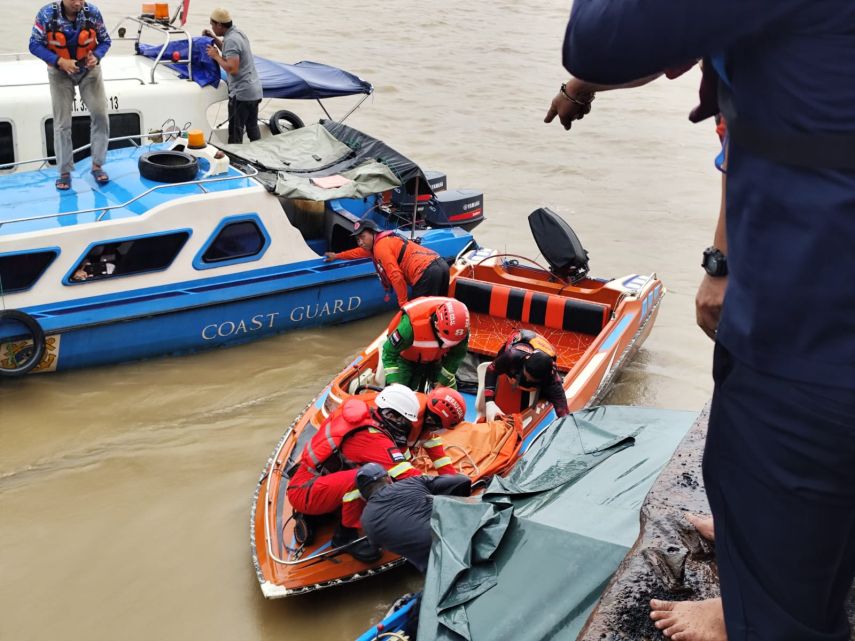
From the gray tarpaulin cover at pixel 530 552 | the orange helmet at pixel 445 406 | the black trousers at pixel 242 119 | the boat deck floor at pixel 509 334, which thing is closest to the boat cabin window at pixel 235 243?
the boat deck floor at pixel 509 334

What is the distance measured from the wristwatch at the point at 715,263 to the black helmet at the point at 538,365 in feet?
17.4

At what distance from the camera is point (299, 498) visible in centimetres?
643

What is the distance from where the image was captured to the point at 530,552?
350 centimetres

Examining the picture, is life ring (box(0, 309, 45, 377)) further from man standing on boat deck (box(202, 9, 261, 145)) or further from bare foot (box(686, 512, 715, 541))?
bare foot (box(686, 512, 715, 541))

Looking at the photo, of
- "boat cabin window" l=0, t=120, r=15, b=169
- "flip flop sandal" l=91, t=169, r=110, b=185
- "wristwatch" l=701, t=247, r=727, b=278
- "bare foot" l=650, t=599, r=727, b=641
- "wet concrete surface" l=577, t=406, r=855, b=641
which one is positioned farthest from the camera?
"boat cabin window" l=0, t=120, r=15, b=169

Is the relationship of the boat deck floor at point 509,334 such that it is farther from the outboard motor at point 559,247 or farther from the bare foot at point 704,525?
the bare foot at point 704,525

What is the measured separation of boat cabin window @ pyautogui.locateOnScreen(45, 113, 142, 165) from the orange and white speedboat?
444 centimetres

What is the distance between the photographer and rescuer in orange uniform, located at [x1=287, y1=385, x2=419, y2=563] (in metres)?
6.31

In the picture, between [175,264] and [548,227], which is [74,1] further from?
[548,227]

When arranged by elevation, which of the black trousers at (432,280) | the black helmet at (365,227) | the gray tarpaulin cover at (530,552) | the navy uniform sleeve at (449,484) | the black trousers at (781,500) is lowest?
the black trousers at (432,280)

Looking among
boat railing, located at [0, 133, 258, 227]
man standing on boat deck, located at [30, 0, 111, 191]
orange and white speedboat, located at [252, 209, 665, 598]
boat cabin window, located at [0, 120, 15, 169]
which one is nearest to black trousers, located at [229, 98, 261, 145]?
boat railing, located at [0, 133, 258, 227]

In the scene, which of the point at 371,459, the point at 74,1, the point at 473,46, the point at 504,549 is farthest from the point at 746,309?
the point at 473,46

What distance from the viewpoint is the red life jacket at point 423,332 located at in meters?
7.77

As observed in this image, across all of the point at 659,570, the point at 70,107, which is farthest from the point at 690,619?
the point at 70,107
